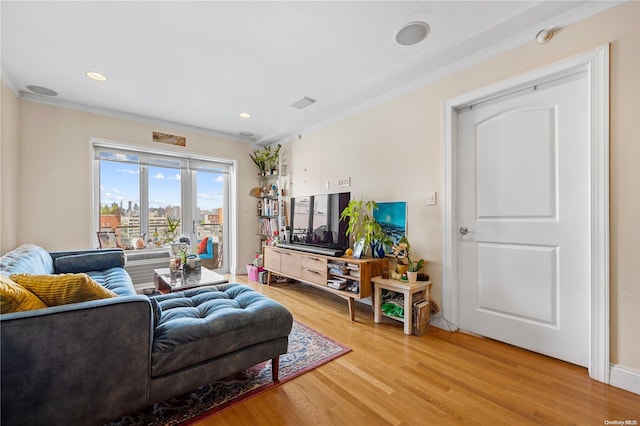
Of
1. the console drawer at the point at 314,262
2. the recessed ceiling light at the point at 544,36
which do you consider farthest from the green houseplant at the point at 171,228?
the recessed ceiling light at the point at 544,36

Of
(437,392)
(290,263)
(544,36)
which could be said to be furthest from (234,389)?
(544,36)

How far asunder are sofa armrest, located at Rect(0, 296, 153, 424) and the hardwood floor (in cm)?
48

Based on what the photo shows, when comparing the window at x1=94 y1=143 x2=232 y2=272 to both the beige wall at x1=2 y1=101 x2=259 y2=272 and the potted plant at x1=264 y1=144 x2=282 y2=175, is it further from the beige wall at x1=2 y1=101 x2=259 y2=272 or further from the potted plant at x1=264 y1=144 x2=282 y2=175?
the potted plant at x1=264 y1=144 x2=282 y2=175

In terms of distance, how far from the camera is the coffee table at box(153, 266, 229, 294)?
96.1 inches

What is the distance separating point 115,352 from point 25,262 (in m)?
1.44

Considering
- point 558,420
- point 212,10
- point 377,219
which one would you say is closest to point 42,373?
point 212,10

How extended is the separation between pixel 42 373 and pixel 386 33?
9.17 feet

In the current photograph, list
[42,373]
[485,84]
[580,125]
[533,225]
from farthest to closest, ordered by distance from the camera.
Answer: [485,84] < [533,225] < [580,125] < [42,373]

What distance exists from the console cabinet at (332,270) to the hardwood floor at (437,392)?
0.55m

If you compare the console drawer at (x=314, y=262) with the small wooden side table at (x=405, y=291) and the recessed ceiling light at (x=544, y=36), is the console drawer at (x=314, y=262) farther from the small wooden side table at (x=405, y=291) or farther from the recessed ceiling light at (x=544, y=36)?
the recessed ceiling light at (x=544, y=36)

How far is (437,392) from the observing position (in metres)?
1.58

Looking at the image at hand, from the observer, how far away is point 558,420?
137 centimetres

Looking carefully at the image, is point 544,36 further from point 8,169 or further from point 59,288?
point 8,169

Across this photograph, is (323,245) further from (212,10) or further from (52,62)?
(52,62)
